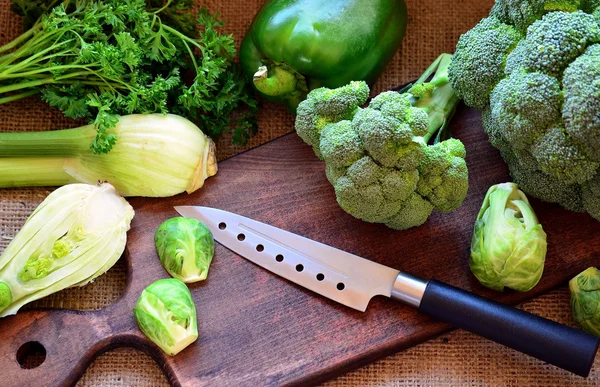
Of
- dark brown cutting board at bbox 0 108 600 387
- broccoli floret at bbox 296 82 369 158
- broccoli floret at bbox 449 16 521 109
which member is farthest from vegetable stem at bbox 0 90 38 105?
broccoli floret at bbox 449 16 521 109

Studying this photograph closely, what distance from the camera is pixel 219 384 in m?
1.77

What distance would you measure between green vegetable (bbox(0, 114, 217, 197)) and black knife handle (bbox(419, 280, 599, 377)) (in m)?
0.73

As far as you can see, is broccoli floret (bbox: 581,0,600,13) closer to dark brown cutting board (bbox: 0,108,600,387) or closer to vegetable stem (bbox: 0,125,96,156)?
dark brown cutting board (bbox: 0,108,600,387)

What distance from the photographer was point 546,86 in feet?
5.21

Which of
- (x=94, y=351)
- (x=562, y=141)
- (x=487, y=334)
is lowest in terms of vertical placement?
(x=94, y=351)

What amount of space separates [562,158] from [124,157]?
43.9 inches

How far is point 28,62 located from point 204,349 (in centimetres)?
87

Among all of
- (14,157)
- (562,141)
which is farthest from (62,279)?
(562,141)

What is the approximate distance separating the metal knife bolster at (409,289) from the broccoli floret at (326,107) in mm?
411

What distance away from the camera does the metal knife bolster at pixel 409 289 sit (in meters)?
1.78

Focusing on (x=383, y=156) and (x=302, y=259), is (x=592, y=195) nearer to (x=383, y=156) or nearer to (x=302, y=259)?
(x=383, y=156)

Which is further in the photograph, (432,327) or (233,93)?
(233,93)

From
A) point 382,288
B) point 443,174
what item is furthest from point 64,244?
point 443,174

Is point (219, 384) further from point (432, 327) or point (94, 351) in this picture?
point (432, 327)
